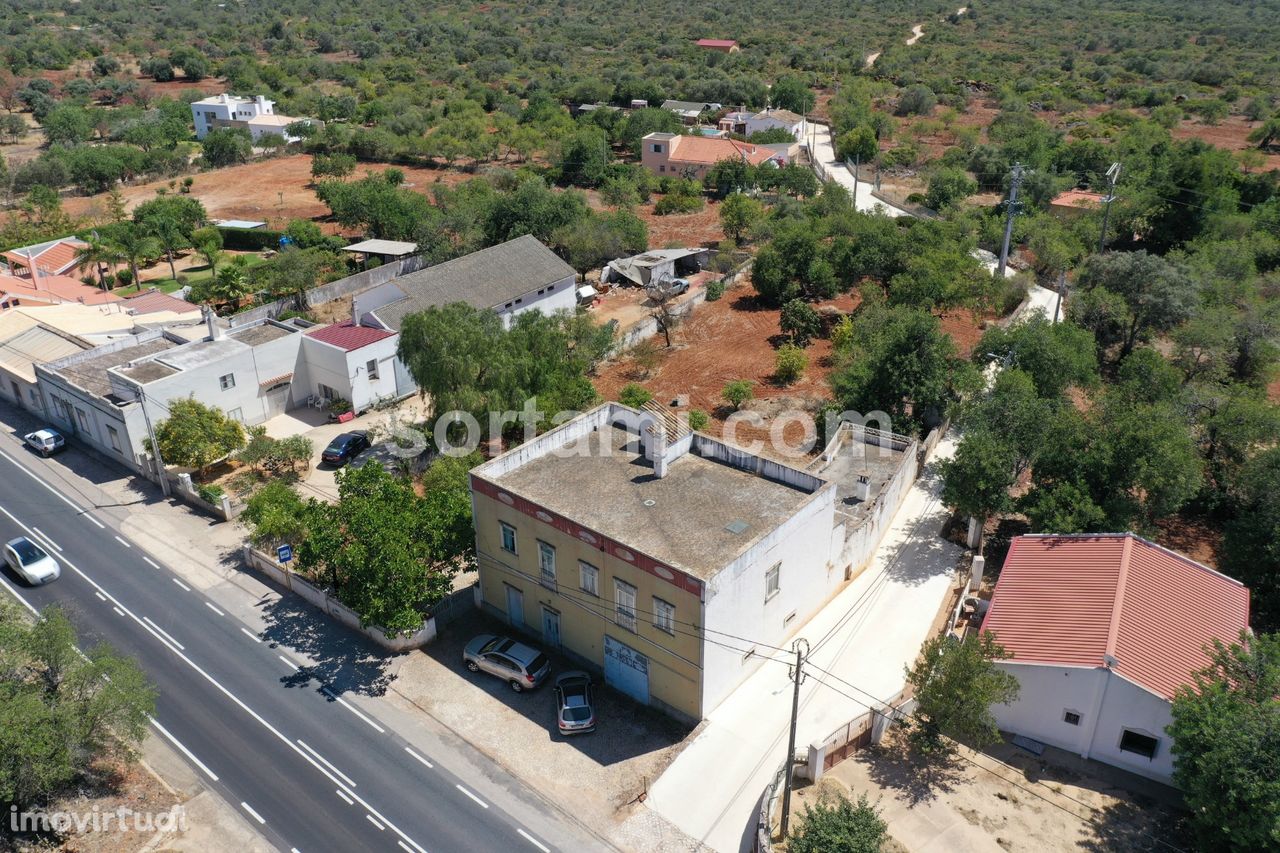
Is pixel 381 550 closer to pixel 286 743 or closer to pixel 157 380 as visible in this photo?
pixel 286 743

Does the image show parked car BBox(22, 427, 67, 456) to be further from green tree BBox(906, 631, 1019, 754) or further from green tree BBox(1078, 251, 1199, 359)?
green tree BBox(1078, 251, 1199, 359)

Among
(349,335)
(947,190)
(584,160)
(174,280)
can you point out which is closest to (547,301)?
(349,335)

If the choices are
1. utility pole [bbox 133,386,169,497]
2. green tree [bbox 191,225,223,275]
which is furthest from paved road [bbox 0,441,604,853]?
green tree [bbox 191,225,223,275]

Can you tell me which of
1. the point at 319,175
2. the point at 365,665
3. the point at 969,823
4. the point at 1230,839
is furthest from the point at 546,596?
the point at 319,175

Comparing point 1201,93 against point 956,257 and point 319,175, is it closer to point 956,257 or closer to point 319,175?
point 956,257

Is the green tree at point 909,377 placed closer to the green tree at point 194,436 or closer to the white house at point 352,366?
the white house at point 352,366

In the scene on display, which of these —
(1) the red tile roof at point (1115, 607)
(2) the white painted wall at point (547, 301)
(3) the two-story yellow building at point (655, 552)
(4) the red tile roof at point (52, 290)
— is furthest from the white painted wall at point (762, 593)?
(4) the red tile roof at point (52, 290)
